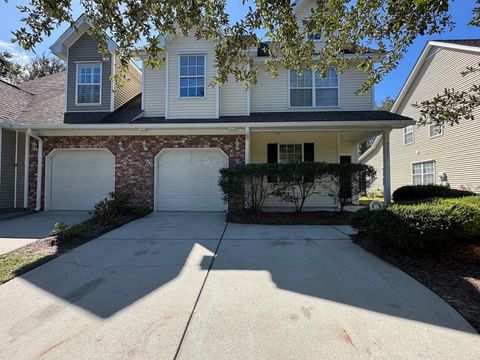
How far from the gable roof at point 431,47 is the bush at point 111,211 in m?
14.6

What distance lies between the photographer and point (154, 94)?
10898 millimetres

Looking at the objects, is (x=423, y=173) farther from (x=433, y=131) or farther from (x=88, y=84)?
(x=88, y=84)

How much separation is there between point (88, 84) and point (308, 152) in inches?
364

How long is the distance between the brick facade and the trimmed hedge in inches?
239

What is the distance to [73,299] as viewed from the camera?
3311 mm

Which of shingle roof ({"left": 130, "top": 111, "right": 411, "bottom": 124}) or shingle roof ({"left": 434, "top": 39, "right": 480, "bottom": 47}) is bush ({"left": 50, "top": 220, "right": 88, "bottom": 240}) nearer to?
shingle roof ({"left": 130, "top": 111, "right": 411, "bottom": 124})

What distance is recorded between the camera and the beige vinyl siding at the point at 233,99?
1073 cm

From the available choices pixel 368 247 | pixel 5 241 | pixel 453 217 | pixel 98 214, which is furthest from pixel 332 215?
pixel 5 241

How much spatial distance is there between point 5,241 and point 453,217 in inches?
331

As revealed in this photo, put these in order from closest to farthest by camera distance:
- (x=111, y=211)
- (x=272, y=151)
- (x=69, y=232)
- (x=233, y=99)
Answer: (x=69, y=232), (x=111, y=211), (x=233, y=99), (x=272, y=151)

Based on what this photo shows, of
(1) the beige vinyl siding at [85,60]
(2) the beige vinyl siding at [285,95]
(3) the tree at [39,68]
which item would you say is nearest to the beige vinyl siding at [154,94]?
(1) the beige vinyl siding at [85,60]

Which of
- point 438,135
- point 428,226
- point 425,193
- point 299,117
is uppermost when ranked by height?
point 438,135

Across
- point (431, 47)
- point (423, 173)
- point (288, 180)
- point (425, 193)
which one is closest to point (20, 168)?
point (288, 180)

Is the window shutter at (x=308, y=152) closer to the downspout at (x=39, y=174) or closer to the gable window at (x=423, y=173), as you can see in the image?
the gable window at (x=423, y=173)
